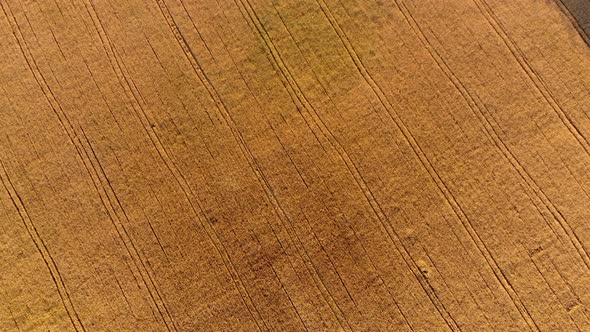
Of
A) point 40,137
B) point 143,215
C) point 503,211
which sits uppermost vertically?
point 40,137

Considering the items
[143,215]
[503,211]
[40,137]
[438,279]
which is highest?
[40,137]

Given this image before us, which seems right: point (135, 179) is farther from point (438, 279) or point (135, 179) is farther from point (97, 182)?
point (438, 279)

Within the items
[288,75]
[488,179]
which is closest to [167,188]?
[288,75]

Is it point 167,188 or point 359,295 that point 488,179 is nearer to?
point 359,295

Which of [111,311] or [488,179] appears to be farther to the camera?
[488,179]

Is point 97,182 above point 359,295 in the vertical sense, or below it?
above

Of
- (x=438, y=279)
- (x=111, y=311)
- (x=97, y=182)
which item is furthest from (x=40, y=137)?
(x=438, y=279)
